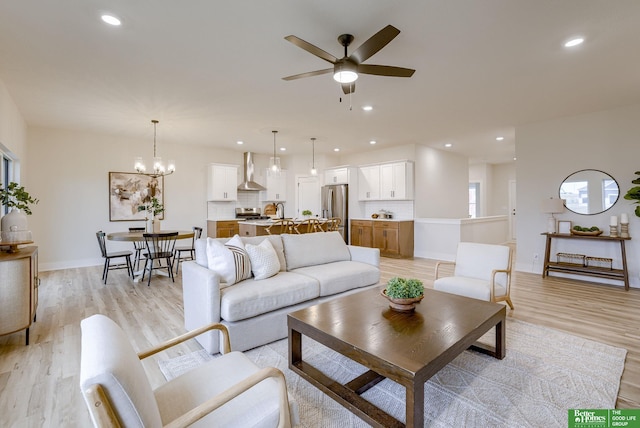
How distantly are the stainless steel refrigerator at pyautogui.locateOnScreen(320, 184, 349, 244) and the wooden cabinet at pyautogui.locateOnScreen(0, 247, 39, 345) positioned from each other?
6187 mm

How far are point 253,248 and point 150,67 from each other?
2293 millimetres

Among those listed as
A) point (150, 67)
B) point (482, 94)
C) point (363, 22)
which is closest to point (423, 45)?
point (363, 22)

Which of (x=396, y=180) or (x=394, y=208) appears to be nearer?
(x=396, y=180)

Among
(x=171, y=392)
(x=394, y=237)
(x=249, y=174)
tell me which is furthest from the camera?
(x=249, y=174)

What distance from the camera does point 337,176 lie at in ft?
27.6

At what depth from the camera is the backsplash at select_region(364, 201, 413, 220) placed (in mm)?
7590

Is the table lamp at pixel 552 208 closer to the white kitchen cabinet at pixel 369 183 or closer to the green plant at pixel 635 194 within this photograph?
the green plant at pixel 635 194

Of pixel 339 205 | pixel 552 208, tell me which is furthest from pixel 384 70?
pixel 339 205

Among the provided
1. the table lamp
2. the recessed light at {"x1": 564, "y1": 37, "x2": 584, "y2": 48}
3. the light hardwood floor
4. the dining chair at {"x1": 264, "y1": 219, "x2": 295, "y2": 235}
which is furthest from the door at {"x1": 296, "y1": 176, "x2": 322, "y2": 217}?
the recessed light at {"x1": 564, "y1": 37, "x2": 584, "y2": 48}

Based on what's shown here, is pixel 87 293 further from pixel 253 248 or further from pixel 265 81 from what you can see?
pixel 265 81

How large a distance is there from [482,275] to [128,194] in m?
6.91

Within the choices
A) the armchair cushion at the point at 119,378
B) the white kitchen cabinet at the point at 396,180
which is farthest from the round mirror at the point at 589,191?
the armchair cushion at the point at 119,378

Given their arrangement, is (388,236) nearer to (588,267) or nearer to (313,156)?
(313,156)

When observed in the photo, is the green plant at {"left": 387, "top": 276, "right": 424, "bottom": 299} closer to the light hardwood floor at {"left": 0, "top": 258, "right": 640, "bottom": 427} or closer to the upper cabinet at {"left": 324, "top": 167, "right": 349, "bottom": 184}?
the light hardwood floor at {"left": 0, "top": 258, "right": 640, "bottom": 427}
